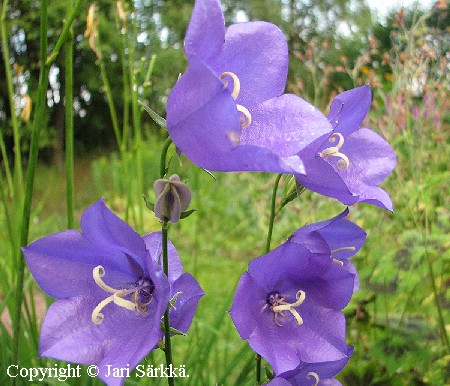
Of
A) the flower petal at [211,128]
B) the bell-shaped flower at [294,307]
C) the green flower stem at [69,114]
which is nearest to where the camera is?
the flower petal at [211,128]

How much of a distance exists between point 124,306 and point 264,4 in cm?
1075

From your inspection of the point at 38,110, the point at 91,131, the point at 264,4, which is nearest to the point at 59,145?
the point at 91,131

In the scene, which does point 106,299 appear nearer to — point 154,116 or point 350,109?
point 154,116

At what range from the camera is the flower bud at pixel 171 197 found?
0.47 metres

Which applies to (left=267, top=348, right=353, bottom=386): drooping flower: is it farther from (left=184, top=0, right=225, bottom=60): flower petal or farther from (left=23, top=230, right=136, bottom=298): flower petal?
(left=184, top=0, right=225, bottom=60): flower petal

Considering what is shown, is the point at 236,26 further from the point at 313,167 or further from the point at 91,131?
the point at 91,131

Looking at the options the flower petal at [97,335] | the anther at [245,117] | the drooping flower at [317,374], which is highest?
the anther at [245,117]

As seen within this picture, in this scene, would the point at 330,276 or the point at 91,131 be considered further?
the point at 91,131

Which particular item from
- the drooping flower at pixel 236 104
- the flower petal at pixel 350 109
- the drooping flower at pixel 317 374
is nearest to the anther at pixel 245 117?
the drooping flower at pixel 236 104

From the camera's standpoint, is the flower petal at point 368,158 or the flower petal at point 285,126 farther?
the flower petal at point 368,158

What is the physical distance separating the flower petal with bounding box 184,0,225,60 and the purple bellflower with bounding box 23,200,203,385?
146 millimetres

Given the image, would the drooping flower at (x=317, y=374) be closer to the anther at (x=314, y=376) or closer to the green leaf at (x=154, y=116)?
the anther at (x=314, y=376)

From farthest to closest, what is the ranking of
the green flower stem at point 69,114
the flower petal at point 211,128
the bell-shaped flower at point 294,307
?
the green flower stem at point 69,114
the bell-shaped flower at point 294,307
the flower petal at point 211,128

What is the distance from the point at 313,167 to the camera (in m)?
0.52
